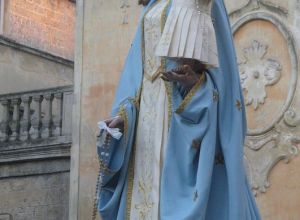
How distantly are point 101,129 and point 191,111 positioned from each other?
1.25ft

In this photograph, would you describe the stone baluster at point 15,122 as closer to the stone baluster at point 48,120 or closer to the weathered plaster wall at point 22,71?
the stone baluster at point 48,120

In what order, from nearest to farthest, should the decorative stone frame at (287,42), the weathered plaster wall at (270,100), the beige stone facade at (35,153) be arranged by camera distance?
the weathered plaster wall at (270,100)
the decorative stone frame at (287,42)
the beige stone facade at (35,153)

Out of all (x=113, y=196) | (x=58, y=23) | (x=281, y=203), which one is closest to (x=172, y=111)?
(x=113, y=196)

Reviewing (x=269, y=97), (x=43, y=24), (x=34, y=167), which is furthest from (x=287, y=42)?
(x=43, y=24)

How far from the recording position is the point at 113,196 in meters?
4.79

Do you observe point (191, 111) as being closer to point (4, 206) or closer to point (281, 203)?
point (281, 203)

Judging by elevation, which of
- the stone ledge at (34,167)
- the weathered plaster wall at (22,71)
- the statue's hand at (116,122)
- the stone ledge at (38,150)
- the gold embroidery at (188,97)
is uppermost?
the weathered plaster wall at (22,71)

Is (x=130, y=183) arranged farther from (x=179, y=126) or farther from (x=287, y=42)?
(x=287, y=42)

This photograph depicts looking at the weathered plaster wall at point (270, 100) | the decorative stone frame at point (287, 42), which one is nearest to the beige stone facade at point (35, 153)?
the weathered plaster wall at point (270, 100)

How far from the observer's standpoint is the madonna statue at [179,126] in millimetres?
4512

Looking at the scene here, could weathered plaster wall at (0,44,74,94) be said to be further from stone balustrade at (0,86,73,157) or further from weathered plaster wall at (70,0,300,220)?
weathered plaster wall at (70,0,300,220)

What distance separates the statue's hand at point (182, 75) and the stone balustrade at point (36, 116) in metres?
8.38

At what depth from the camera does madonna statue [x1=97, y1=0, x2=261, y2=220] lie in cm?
451

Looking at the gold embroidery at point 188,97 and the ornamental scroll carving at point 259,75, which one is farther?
the ornamental scroll carving at point 259,75
